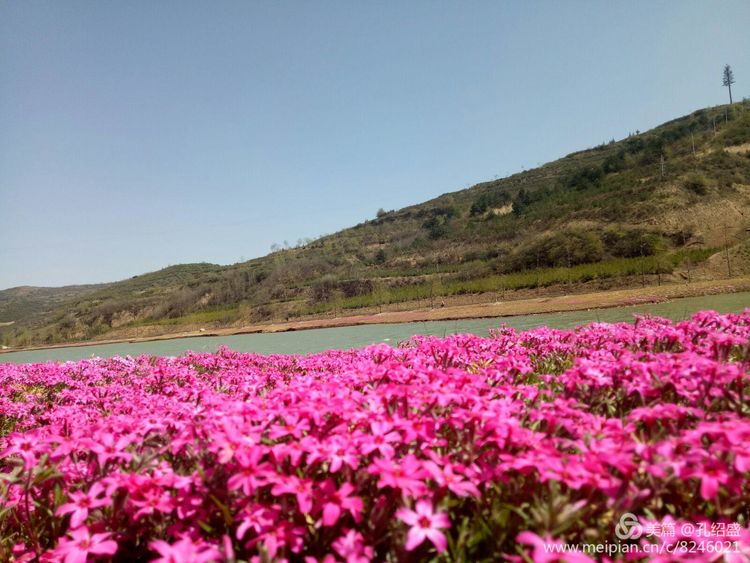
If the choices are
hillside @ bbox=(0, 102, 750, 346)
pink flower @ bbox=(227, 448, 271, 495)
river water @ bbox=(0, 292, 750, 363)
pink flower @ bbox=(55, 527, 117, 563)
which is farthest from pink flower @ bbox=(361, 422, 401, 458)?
hillside @ bbox=(0, 102, 750, 346)

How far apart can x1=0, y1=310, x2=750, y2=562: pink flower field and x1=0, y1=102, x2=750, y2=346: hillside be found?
42140 millimetres

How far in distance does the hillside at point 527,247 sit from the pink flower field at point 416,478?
42.1 m

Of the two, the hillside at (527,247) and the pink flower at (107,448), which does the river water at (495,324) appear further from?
the hillside at (527,247)

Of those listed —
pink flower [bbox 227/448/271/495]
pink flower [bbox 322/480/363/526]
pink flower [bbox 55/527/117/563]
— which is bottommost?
pink flower [bbox 55/527/117/563]

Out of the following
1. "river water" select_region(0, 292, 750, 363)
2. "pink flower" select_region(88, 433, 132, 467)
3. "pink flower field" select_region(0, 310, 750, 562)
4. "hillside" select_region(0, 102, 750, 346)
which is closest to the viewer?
"pink flower field" select_region(0, 310, 750, 562)

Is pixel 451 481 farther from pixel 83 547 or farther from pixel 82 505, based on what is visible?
pixel 82 505

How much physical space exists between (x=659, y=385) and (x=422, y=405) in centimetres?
118

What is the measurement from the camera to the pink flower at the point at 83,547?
1.60m

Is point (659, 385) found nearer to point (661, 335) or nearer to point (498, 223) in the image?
point (661, 335)

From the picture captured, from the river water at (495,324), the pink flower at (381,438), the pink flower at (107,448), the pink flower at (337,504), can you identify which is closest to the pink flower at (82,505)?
the pink flower at (107,448)

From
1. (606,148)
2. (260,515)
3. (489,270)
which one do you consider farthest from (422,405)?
(606,148)

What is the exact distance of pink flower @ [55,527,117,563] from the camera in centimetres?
160

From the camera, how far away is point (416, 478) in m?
1.67

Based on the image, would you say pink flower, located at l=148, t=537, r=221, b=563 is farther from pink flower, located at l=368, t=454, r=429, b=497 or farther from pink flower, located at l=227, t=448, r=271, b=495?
Answer: pink flower, located at l=368, t=454, r=429, b=497
